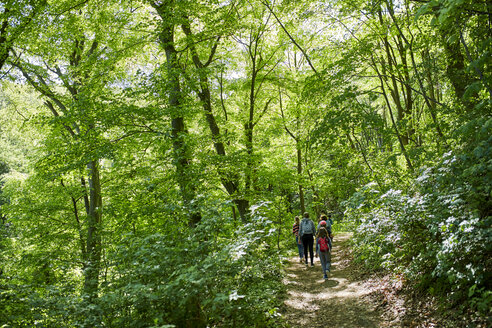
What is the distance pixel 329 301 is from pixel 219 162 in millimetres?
4669

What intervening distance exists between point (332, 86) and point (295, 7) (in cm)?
438

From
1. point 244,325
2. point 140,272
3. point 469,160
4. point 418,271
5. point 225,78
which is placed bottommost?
point 244,325

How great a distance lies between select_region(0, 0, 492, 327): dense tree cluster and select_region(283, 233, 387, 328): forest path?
51 cm

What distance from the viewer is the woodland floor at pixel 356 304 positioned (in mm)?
5031

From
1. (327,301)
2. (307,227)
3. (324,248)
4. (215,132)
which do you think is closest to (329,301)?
(327,301)

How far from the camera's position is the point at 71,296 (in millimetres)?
5094

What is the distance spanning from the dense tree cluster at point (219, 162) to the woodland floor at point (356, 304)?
0.33 meters

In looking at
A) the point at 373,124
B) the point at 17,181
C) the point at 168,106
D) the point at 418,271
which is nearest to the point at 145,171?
the point at 168,106

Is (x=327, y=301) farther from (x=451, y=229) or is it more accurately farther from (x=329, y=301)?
(x=451, y=229)

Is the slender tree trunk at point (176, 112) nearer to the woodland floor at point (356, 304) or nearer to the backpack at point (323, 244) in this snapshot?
the woodland floor at point (356, 304)

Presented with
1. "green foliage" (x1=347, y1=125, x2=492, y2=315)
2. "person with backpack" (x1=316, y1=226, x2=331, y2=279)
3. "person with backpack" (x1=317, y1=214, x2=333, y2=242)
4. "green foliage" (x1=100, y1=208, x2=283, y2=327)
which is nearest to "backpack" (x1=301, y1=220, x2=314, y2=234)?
"person with backpack" (x1=317, y1=214, x2=333, y2=242)

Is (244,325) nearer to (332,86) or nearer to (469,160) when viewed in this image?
(469,160)

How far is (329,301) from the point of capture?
294 inches

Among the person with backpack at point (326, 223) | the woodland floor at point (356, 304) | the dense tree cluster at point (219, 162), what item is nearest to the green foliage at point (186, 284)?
the dense tree cluster at point (219, 162)
